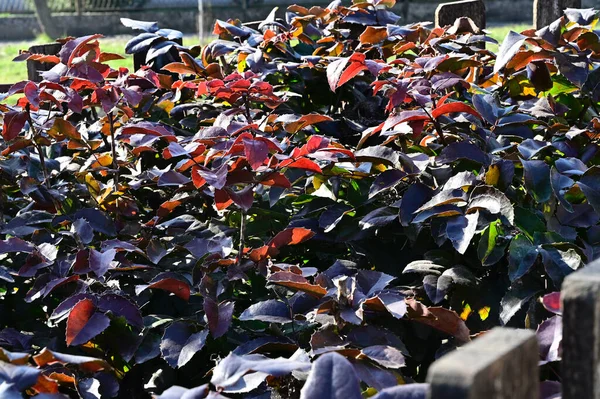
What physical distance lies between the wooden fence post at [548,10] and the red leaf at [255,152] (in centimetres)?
200

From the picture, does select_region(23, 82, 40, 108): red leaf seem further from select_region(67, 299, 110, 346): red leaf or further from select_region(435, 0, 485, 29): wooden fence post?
select_region(435, 0, 485, 29): wooden fence post

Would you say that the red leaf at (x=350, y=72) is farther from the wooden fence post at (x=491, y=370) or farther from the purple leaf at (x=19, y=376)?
the wooden fence post at (x=491, y=370)

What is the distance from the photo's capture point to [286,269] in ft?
4.43

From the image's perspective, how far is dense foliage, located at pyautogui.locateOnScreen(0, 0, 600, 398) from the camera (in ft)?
4.12

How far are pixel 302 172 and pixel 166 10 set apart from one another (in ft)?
49.5

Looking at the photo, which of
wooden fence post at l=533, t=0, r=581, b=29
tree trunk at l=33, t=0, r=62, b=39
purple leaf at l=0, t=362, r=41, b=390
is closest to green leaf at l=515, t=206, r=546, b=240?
purple leaf at l=0, t=362, r=41, b=390

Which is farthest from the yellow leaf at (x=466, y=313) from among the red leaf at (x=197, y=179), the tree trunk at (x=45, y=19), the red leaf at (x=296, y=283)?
the tree trunk at (x=45, y=19)

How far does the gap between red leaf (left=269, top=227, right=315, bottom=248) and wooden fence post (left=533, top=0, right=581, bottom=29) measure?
1.98 m

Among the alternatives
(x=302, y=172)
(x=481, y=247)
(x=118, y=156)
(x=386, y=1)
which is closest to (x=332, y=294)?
(x=481, y=247)

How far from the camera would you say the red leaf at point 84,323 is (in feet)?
4.09

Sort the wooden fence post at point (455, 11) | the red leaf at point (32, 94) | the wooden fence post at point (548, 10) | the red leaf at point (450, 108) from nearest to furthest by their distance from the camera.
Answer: the red leaf at point (450, 108) → the red leaf at point (32, 94) → the wooden fence post at point (455, 11) → the wooden fence post at point (548, 10)

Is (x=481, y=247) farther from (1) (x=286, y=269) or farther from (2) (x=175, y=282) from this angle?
(2) (x=175, y=282)

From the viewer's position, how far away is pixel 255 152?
1406 millimetres

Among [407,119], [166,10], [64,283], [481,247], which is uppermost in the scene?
[407,119]
